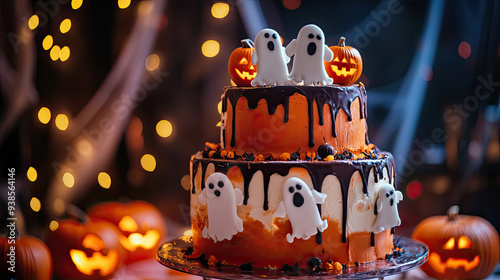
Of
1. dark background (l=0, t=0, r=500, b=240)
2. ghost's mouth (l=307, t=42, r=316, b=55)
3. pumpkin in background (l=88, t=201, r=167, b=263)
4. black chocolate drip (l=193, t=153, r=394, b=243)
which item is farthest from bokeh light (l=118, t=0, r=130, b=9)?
black chocolate drip (l=193, t=153, r=394, b=243)

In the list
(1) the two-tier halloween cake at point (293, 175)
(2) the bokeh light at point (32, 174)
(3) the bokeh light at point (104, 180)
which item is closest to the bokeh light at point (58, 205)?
(2) the bokeh light at point (32, 174)

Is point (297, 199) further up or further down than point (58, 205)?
further up

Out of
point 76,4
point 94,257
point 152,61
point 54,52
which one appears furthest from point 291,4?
point 94,257

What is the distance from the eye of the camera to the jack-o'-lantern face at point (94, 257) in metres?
4.71

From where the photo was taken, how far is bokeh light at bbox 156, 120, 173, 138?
19.5ft

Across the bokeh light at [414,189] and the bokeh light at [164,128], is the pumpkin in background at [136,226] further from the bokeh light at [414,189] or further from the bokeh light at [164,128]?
the bokeh light at [414,189]

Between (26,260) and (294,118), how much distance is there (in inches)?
92.7

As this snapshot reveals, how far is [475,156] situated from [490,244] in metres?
1.03

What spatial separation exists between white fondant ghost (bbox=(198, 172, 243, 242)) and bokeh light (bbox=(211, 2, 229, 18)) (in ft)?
8.69

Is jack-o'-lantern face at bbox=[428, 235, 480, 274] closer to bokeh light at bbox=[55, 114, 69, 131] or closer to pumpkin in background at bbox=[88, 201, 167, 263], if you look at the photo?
pumpkin in background at bbox=[88, 201, 167, 263]

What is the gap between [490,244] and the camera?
4.75 meters

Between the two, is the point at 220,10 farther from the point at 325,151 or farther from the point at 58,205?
the point at 325,151

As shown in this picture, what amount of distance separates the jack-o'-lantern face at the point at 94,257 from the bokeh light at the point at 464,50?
372cm

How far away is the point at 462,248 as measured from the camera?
4.74 meters
